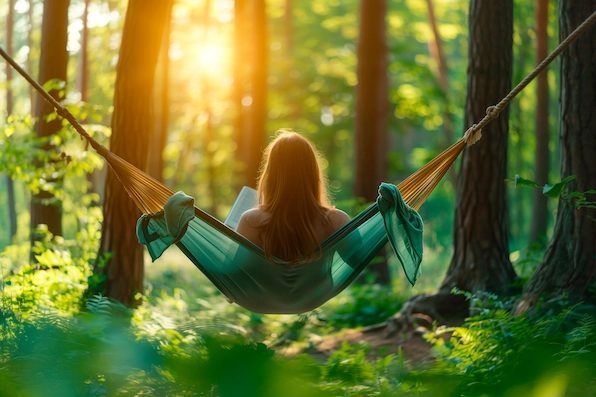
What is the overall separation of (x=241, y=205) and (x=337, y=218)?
52cm

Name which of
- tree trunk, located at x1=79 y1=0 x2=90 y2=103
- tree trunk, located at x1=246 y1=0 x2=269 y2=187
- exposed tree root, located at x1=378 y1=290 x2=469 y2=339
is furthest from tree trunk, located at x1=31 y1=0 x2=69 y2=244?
tree trunk, located at x1=246 y1=0 x2=269 y2=187

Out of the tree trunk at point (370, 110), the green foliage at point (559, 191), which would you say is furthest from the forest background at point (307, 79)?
the green foliage at point (559, 191)

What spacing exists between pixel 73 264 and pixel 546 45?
611cm

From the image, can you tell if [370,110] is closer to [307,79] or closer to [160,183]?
[160,183]

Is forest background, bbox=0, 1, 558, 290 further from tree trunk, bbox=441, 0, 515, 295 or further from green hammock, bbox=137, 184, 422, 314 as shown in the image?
green hammock, bbox=137, 184, 422, 314

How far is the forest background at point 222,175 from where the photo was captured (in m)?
2.48

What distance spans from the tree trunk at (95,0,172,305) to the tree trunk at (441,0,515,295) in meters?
1.91

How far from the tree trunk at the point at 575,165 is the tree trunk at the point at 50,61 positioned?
3.02 meters

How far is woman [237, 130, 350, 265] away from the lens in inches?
102

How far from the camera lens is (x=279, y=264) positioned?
2.65m

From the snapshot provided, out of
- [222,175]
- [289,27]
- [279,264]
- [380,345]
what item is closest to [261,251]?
[279,264]

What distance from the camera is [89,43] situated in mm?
9078

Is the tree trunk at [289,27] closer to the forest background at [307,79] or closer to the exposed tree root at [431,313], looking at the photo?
the forest background at [307,79]

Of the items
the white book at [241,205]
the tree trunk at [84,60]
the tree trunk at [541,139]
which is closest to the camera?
the white book at [241,205]
